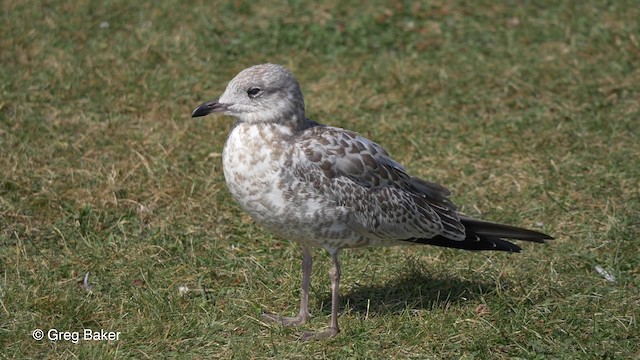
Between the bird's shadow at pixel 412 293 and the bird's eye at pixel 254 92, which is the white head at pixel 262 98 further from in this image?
the bird's shadow at pixel 412 293

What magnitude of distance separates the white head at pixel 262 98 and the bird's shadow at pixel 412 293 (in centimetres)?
117

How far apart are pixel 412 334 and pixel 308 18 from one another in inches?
187

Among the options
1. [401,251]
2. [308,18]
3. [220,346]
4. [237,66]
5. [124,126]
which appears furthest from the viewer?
[308,18]

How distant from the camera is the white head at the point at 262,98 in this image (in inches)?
199

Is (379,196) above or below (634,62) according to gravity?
above

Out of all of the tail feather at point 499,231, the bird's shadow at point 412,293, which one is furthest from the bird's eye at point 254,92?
the tail feather at point 499,231

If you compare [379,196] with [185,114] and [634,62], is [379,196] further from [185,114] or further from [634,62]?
[634,62]

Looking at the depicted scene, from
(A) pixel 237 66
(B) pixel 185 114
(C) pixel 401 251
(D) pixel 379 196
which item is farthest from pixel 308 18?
(D) pixel 379 196

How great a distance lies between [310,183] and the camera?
491cm

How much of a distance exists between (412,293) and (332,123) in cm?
249

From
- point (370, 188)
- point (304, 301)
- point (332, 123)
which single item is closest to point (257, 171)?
point (370, 188)

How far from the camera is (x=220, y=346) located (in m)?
4.96

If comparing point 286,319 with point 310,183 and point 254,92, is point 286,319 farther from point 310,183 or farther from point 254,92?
point 254,92

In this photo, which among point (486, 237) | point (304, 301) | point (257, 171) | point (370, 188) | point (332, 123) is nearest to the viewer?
point (257, 171)
